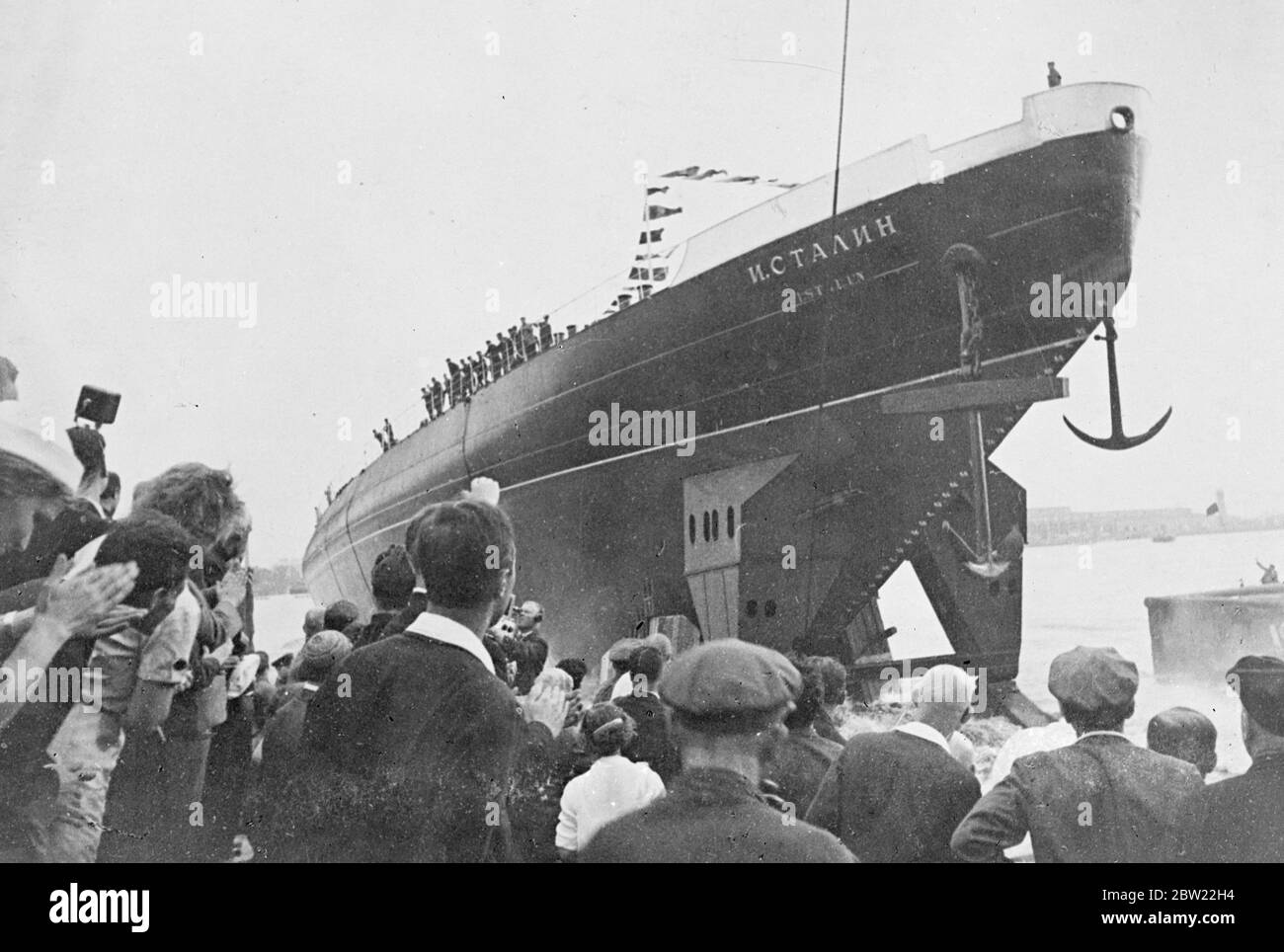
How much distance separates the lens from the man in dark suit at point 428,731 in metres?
4.34

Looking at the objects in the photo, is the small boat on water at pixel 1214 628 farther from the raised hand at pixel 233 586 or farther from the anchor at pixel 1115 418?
the raised hand at pixel 233 586

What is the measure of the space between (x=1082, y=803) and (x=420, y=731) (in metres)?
2.39

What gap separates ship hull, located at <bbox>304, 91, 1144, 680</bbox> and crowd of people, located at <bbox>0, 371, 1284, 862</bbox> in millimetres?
238

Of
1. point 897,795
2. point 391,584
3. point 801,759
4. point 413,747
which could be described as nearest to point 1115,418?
point 897,795

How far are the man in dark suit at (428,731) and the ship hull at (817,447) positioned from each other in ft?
1.54

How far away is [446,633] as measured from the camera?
14.1 feet

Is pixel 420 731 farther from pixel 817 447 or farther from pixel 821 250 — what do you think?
pixel 821 250

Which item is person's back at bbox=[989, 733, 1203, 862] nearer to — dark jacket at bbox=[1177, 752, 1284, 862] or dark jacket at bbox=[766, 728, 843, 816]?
dark jacket at bbox=[1177, 752, 1284, 862]

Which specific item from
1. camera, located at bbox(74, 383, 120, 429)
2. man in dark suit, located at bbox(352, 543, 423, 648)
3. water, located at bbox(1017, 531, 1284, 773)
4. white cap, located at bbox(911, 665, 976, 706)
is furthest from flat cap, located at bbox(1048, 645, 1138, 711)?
camera, located at bbox(74, 383, 120, 429)

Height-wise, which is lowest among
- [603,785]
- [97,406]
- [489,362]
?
[603,785]

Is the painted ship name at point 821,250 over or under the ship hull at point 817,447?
over

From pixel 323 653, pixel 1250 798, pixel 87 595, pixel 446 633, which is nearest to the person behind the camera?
pixel 446 633

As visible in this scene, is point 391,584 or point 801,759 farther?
point 391,584

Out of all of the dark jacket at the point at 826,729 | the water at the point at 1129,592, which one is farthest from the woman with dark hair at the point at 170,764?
the water at the point at 1129,592
